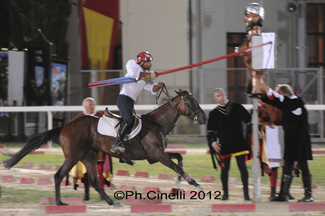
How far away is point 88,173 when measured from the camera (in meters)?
9.30

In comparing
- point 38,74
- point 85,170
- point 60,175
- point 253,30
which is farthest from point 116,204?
point 38,74

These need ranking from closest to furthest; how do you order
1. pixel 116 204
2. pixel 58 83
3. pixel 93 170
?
pixel 116 204, pixel 93 170, pixel 58 83

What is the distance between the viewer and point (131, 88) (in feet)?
29.8

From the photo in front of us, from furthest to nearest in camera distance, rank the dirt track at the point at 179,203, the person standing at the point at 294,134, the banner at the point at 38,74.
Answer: the banner at the point at 38,74
the person standing at the point at 294,134
the dirt track at the point at 179,203

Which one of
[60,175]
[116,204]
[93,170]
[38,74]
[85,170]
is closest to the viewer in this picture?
[116,204]

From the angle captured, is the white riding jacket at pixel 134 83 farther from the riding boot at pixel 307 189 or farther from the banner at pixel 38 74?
the banner at pixel 38 74

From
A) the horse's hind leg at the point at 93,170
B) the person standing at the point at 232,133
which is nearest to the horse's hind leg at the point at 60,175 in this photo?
the horse's hind leg at the point at 93,170

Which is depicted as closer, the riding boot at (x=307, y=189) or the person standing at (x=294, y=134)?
the person standing at (x=294, y=134)

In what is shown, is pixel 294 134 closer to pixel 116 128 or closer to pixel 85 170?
pixel 116 128

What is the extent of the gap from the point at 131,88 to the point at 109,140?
34.7 inches

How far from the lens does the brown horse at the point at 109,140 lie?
29.7 feet

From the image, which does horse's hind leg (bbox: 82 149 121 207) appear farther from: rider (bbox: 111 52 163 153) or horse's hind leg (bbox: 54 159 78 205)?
rider (bbox: 111 52 163 153)

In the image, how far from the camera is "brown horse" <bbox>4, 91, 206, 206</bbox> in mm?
Answer: 9062

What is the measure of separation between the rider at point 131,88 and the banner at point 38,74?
9063 mm
